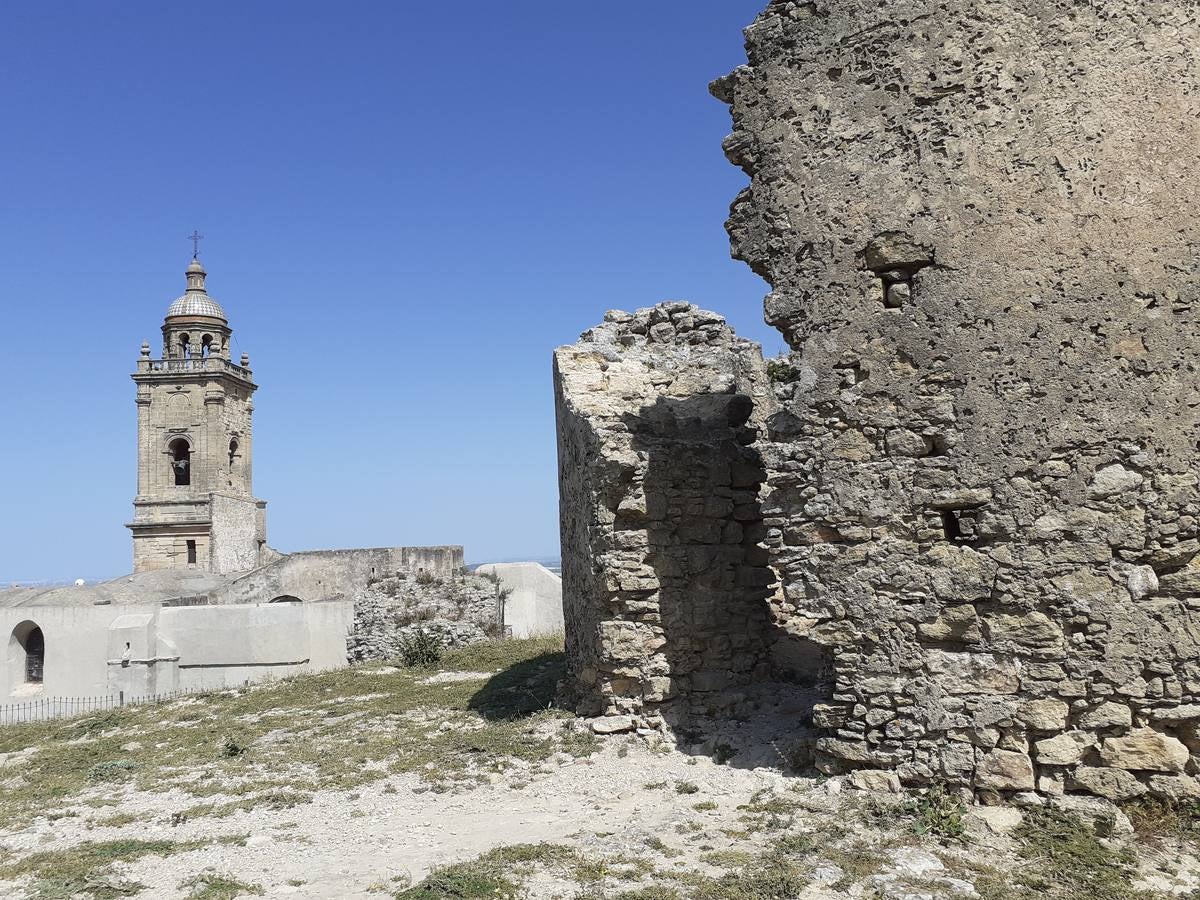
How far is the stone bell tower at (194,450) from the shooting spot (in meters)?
37.6

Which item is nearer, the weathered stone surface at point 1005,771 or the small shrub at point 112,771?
the weathered stone surface at point 1005,771

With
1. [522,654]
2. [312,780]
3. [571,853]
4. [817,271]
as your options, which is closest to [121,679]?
[522,654]

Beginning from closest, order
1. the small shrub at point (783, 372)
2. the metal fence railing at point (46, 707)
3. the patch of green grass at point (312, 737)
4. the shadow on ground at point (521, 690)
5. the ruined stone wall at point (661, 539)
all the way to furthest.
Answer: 1. the small shrub at point (783, 372)
2. the patch of green grass at point (312, 737)
3. the ruined stone wall at point (661, 539)
4. the shadow on ground at point (521, 690)
5. the metal fence railing at point (46, 707)

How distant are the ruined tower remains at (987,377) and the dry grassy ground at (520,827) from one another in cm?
47

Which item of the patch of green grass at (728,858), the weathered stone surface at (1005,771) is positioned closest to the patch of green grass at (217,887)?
the patch of green grass at (728,858)

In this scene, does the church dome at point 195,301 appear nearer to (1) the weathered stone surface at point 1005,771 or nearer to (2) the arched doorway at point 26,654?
(2) the arched doorway at point 26,654

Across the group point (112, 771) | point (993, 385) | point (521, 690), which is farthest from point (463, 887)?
point (112, 771)

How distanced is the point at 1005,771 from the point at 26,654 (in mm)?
19508

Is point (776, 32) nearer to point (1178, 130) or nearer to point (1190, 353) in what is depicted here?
point (1178, 130)

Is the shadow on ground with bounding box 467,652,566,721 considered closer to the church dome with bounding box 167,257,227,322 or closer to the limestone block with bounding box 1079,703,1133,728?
the limestone block with bounding box 1079,703,1133,728

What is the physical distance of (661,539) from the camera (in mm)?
7500

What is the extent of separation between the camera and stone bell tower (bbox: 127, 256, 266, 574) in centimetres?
Result: 3759

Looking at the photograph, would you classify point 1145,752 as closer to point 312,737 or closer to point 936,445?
point 936,445

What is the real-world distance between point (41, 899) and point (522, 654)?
772 cm
